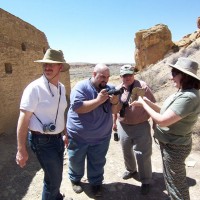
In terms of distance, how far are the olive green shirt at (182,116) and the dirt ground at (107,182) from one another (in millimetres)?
1394

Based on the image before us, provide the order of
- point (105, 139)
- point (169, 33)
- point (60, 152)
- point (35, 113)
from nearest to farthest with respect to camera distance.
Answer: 1. point (35, 113)
2. point (60, 152)
3. point (105, 139)
4. point (169, 33)

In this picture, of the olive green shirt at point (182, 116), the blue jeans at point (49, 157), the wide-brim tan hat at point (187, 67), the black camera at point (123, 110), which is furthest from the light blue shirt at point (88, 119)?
the wide-brim tan hat at point (187, 67)

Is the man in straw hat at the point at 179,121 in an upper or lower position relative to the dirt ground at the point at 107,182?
upper

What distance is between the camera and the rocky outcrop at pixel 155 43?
23453 millimetres

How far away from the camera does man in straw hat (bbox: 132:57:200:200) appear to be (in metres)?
2.51

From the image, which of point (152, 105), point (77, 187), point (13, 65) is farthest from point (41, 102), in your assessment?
point (13, 65)

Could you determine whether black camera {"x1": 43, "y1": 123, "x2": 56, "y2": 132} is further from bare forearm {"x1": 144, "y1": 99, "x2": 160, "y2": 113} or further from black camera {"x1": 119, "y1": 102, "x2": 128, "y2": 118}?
black camera {"x1": 119, "y1": 102, "x2": 128, "y2": 118}

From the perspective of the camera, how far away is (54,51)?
3002 millimetres

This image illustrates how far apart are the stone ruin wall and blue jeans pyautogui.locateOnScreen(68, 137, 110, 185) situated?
11.6 feet

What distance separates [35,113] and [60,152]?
23.0 inches

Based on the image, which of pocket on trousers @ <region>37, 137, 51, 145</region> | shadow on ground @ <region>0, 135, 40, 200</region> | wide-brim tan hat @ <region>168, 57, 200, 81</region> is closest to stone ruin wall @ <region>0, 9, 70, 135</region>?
shadow on ground @ <region>0, 135, 40, 200</region>

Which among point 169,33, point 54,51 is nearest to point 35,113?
point 54,51

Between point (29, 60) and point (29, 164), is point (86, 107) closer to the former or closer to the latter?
point (29, 164)

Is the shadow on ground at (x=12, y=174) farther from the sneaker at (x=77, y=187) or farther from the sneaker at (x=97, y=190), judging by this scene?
the sneaker at (x=97, y=190)
